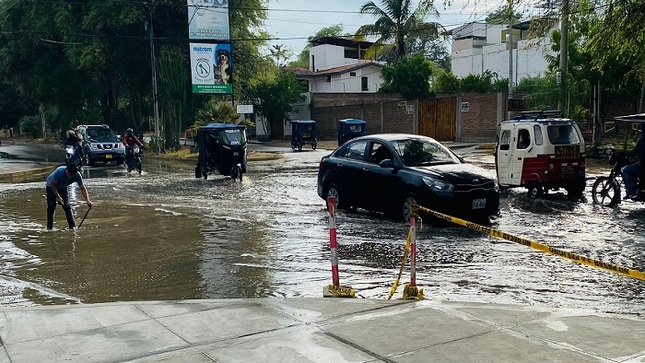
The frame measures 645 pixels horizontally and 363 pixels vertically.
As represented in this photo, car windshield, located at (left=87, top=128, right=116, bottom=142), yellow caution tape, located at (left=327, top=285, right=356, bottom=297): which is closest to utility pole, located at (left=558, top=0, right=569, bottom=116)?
yellow caution tape, located at (left=327, top=285, right=356, bottom=297)

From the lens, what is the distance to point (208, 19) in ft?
116

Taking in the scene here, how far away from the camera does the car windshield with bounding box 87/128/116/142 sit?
91.7ft

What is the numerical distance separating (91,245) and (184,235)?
154 cm

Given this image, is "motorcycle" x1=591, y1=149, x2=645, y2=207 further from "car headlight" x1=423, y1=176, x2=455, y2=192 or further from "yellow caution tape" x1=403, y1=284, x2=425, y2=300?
"yellow caution tape" x1=403, y1=284, x2=425, y2=300

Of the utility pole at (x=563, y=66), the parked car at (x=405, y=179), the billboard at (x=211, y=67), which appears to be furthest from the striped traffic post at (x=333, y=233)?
the billboard at (x=211, y=67)

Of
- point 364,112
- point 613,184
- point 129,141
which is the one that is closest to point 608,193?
point 613,184

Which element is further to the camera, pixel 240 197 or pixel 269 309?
pixel 240 197

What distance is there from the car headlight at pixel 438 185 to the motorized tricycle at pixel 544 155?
4.48 meters

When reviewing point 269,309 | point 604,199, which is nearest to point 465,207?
point 604,199

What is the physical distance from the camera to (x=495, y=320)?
5.51 m

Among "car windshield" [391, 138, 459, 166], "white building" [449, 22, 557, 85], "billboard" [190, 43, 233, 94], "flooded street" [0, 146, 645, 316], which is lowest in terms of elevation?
"flooded street" [0, 146, 645, 316]

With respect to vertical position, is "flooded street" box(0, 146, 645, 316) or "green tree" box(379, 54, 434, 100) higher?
"green tree" box(379, 54, 434, 100)

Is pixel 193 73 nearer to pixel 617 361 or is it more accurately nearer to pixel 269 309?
pixel 269 309

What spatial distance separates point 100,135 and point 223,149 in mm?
10170
